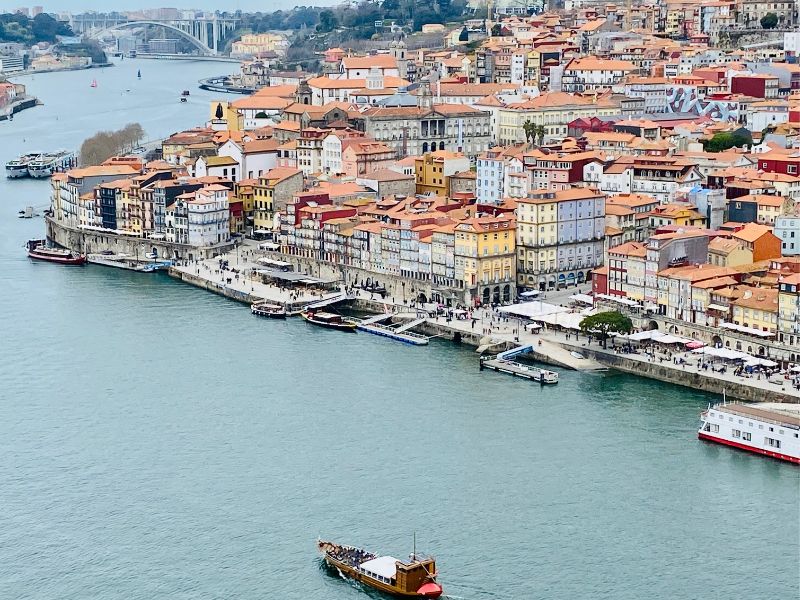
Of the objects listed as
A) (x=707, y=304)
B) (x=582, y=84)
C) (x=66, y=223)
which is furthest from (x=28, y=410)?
(x=582, y=84)

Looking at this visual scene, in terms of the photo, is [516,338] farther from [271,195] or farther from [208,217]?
[271,195]

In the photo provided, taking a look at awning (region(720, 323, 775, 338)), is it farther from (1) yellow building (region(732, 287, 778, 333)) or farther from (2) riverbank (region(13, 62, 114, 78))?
(2) riverbank (region(13, 62, 114, 78))

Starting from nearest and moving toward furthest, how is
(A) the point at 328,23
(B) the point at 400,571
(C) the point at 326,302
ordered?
(B) the point at 400,571
(C) the point at 326,302
(A) the point at 328,23

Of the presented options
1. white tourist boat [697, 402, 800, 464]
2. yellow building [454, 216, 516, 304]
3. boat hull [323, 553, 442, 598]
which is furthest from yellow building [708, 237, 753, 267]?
boat hull [323, 553, 442, 598]

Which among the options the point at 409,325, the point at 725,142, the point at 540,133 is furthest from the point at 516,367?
the point at 540,133

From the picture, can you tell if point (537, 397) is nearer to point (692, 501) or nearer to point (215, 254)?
point (692, 501)

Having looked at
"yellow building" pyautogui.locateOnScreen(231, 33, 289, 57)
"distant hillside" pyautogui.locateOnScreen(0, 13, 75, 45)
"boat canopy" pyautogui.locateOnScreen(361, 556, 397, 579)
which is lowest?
"boat canopy" pyautogui.locateOnScreen(361, 556, 397, 579)
